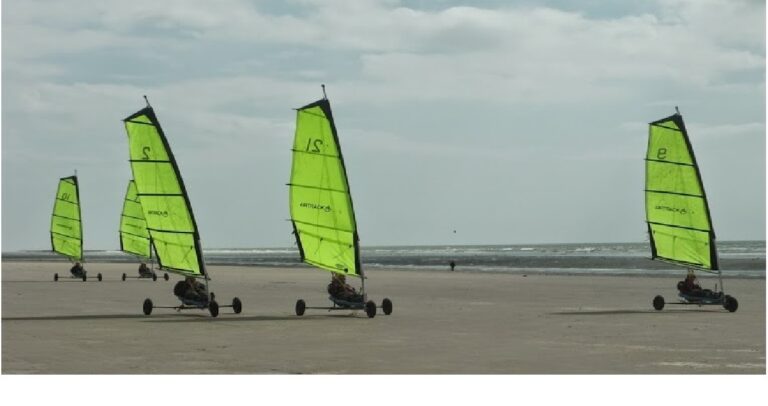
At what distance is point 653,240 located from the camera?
30781 millimetres

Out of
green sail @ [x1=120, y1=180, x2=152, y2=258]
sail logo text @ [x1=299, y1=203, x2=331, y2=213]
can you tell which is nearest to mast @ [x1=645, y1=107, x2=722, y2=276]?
sail logo text @ [x1=299, y1=203, x2=331, y2=213]

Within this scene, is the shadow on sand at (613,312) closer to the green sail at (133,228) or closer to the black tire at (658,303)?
the black tire at (658,303)

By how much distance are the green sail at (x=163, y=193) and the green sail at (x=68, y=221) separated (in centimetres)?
2790

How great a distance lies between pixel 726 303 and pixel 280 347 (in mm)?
13330

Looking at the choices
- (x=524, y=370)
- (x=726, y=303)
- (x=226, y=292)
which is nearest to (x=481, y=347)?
(x=524, y=370)

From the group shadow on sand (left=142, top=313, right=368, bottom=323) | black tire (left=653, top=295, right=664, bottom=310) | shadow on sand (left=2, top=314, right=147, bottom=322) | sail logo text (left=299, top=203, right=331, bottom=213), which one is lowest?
black tire (left=653, top=295, right=664, bottom=310)

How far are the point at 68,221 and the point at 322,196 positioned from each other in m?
32.0

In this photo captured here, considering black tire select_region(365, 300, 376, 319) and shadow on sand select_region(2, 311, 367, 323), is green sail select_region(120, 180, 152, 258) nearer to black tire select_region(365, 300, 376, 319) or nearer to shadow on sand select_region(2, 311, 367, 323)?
shadow on sand select_region(2, 311, 367, 323)

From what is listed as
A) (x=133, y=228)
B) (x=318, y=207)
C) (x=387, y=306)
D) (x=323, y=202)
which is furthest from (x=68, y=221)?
(x=387, y=306)

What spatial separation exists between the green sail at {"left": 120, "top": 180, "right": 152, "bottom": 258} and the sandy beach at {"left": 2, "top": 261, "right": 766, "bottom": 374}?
2197 cm

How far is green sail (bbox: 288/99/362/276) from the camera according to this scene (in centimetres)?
2578

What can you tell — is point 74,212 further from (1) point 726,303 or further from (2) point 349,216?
(1) point 726,303

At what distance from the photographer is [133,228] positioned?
2226 inches

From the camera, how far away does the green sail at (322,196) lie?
25781 mm
